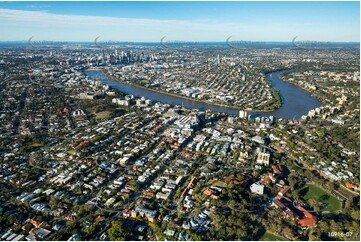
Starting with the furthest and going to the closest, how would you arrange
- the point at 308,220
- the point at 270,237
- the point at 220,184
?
the point at 220,184, the point at 308,220, the point at 270,237

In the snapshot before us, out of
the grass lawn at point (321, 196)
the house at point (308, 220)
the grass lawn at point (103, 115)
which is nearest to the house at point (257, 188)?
the grass lawn at point (321, 196)

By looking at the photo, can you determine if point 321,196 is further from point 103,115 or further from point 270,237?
point 103,115

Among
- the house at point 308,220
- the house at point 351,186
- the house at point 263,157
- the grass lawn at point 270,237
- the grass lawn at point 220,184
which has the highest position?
the house at point 263,157

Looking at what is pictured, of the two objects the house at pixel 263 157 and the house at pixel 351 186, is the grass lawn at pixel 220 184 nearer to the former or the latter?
the house at pixel 263 157

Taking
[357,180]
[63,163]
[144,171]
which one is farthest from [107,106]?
[357,180]

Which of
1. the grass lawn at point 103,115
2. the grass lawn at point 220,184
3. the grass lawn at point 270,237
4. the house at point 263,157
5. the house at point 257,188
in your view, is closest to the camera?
the grass lawn at point 270,237

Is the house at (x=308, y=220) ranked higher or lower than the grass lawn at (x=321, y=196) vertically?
higher

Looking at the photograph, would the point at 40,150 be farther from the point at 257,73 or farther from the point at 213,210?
the point at 257,73

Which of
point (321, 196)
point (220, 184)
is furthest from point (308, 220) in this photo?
point (220, 184)

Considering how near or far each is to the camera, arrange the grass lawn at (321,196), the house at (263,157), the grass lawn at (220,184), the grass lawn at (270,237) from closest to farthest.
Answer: the grass lawn at (270,237) → the grass lawn at (321,196) → the grass lawn at (220,184) → the house at (263,157)

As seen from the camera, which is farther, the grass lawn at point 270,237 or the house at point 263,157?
the house at point 263,157
